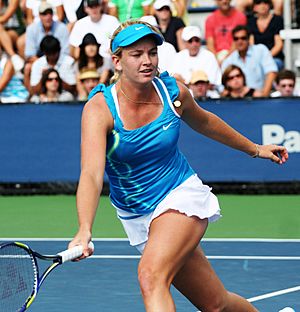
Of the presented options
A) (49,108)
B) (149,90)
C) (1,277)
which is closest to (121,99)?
(149,90)

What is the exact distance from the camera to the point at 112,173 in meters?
5.11

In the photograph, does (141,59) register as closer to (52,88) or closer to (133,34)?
(133,34)

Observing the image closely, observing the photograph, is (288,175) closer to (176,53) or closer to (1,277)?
(176,53)

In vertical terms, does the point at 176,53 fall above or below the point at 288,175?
above

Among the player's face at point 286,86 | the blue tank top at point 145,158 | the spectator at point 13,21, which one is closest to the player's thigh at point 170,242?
the blue tank top at point 145,158

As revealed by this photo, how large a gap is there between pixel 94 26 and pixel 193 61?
1.53 m

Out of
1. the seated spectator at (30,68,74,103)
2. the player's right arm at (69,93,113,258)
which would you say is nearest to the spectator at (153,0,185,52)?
the seated spectator at (30,68,74,103)

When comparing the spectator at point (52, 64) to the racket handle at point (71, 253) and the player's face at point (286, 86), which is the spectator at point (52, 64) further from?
the racket handle at point (71, 253)

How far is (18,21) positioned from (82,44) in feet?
9.37

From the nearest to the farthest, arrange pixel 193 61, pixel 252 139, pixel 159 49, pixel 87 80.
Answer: pixel 252 139 < pixel 87 80 < pixel 193 61 < pixel 159 49

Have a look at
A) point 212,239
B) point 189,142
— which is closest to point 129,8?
point 189,142

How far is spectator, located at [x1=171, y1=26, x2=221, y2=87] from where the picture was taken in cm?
1232

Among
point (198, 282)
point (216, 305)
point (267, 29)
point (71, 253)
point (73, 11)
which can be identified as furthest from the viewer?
point (73, 11)

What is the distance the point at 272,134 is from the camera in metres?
11.4
